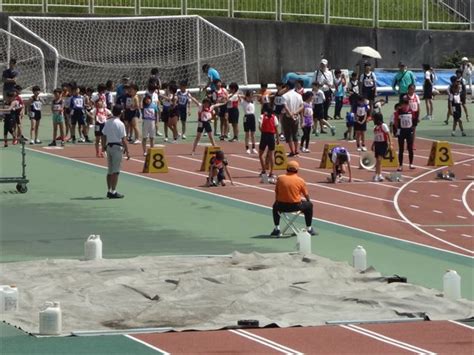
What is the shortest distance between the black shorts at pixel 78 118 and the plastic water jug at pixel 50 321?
2347cm

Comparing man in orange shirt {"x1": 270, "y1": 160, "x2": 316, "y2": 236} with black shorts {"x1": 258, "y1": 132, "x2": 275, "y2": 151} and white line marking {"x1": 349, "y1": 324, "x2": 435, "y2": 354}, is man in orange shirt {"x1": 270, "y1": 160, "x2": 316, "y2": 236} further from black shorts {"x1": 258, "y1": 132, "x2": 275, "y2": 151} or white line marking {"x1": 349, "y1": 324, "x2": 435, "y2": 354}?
black shorts {"x1": 258, "y1": 132, "x2": 275, "y2": 151}

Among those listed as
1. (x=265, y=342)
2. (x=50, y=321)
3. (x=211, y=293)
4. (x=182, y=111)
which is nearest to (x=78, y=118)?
(x=182, y=111)

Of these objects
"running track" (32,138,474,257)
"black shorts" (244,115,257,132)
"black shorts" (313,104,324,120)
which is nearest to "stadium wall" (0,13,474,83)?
"black shorts" (313,104,324,120)

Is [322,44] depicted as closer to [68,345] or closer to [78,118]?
[78,118]

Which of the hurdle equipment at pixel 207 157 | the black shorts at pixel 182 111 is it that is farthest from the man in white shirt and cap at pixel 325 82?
the hurdle equipment at pixel 207 157

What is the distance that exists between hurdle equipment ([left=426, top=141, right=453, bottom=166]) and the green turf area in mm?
20937

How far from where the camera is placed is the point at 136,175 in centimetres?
3591

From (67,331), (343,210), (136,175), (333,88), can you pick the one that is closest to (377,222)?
(343,210)

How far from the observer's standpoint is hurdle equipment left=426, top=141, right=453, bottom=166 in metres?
38.5

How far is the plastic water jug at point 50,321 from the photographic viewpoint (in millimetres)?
18516

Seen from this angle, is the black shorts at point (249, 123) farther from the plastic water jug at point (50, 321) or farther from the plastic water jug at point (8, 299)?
the plastic water jug at point (50, 321)

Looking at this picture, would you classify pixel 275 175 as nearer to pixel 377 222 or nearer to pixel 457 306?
pixel 377 222

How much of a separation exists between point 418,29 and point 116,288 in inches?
1692

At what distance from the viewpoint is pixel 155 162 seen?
119ft
